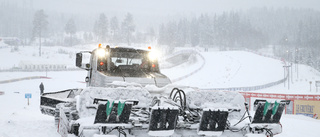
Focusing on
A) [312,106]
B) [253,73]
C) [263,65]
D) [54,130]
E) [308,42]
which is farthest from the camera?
[308,42]

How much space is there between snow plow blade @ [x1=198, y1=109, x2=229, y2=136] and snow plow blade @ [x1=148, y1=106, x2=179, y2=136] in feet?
1.61

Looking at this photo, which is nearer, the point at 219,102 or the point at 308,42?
the point at 219,102

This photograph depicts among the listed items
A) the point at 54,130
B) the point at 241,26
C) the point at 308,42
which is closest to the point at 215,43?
the point at 241,26

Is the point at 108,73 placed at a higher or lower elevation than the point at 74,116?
higher

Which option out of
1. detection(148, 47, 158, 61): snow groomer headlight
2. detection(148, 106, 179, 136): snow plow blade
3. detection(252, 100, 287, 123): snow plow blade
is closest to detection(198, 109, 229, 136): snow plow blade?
detection(148, 106, 179, 136): snow plow blade

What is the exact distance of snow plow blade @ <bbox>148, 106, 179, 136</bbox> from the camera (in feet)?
13.7

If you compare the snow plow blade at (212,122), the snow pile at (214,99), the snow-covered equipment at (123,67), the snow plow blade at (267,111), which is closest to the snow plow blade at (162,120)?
the snow plow blade at (212,122)

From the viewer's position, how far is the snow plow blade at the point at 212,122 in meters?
4.45

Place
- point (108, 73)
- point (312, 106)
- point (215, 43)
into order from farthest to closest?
point (215, 43)
point (312, 106)
point (108, 73)

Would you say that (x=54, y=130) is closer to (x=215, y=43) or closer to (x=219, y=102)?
(x=219, y=102)

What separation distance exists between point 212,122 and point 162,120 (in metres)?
0.83

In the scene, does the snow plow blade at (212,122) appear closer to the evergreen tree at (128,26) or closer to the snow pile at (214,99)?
the snow pile at (214,99)

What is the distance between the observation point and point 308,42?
151 metres

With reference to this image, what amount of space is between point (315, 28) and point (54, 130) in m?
177
